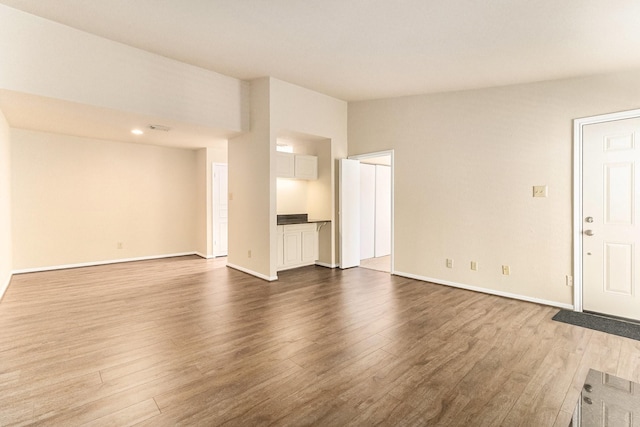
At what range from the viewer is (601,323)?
3314 millimetres

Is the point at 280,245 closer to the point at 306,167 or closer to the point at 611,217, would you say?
the point at 306,167

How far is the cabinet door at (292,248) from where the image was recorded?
564 cm

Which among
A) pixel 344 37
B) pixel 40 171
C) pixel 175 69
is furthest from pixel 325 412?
pixel 40 171

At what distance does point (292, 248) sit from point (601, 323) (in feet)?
13.9

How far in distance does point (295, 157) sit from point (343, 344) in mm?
3631

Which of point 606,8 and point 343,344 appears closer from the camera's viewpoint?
point 606,8

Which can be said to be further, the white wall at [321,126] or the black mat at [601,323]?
the white wall at [321,126]

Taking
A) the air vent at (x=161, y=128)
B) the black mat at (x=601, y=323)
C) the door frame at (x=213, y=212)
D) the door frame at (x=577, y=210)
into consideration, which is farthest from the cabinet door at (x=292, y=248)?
the door frame at (x=577, y=210)

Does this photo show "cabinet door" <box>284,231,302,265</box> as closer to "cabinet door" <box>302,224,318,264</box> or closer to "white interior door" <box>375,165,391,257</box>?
"cabinet door" <box>302,224,318,264</box>

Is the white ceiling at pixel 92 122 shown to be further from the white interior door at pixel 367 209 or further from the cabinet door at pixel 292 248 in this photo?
the white interior door at pixel 367 209

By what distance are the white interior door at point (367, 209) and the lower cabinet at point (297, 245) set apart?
118cm

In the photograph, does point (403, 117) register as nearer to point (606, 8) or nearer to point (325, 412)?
point (606, 8)

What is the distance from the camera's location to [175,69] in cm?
432

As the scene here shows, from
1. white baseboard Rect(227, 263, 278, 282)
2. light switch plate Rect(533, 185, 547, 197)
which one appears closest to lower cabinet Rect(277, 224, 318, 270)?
white baseboard Rect(227, 263, 278, 282)
